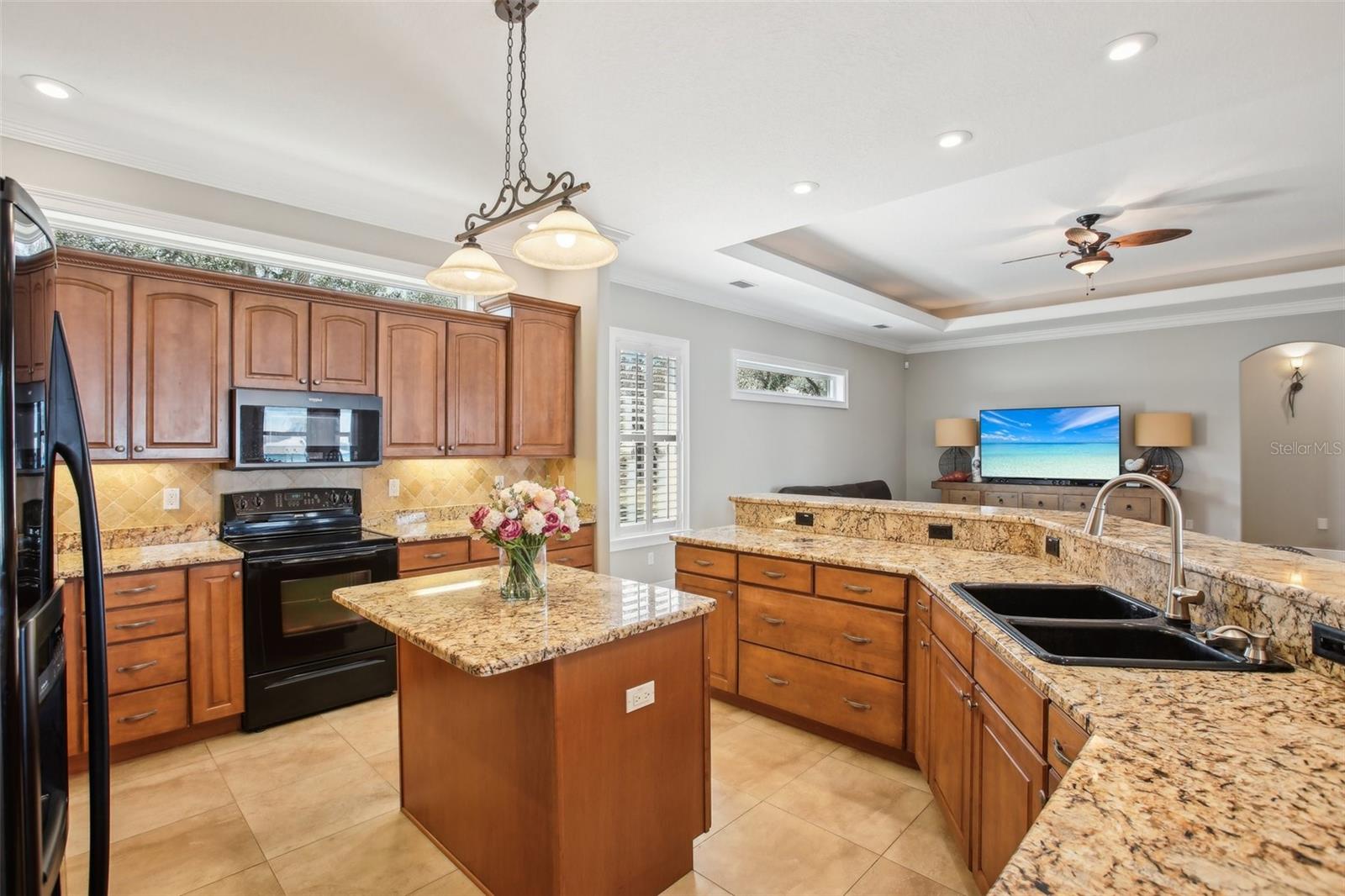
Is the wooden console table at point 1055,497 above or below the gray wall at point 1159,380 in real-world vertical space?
below

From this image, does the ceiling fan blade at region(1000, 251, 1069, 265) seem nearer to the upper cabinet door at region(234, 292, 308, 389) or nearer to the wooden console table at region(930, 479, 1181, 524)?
the wooden console table at region(930, 479, 1181, 524)

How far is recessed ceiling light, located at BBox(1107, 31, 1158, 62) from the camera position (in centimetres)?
217

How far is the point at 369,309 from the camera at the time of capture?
3.70 metres

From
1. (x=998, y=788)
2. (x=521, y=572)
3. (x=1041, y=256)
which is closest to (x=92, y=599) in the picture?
(x=521, y=572)

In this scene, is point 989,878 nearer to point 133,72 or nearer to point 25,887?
point 25,887

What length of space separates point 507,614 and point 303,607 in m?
1.88

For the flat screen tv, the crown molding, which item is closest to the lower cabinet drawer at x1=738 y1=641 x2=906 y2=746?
Answer: the flat screen tv

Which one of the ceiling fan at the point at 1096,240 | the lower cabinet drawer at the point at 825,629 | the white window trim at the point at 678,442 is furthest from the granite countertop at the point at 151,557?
the ceiling fan at the point at 1096,240

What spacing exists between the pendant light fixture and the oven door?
5.27 feet

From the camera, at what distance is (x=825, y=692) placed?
2939 mm

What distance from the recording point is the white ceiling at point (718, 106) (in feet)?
7.14

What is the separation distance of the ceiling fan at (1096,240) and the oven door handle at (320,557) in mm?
5071

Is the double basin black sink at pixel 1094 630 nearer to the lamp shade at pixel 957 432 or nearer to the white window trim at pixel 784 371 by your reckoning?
the white window trim at pixel 784 371

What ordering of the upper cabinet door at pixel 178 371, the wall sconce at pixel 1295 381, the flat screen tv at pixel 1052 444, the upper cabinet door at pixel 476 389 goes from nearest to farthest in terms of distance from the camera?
the upper cabinet door at pixel 178 371
the upper cabinet door at pixel 476 389
the wall sconce at pixel 1295 381
the flat screen tv at pixel 1052 444
